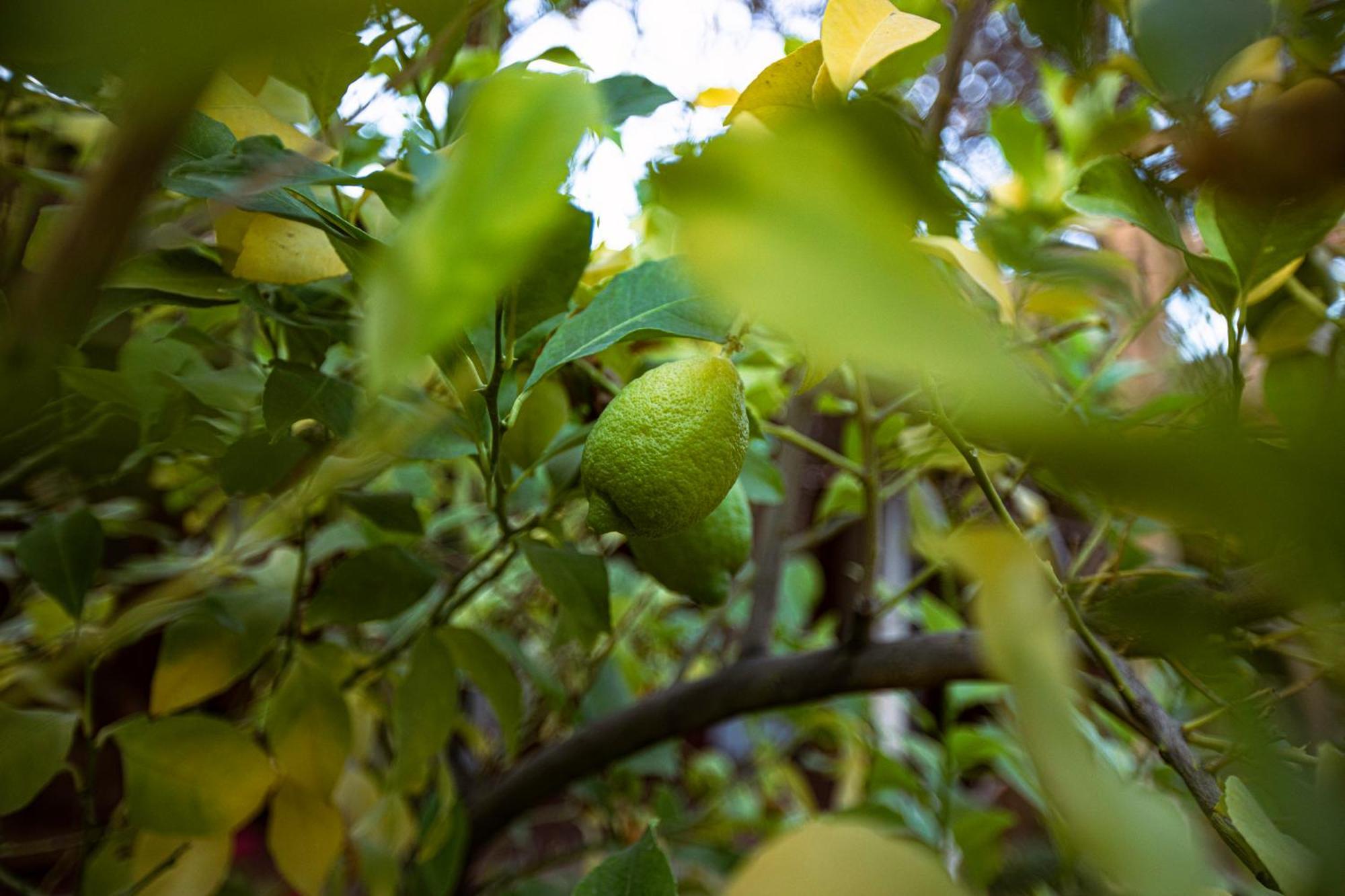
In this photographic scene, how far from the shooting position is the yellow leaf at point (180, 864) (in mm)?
399

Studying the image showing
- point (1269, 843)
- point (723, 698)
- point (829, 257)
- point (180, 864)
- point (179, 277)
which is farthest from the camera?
point (723, 698)

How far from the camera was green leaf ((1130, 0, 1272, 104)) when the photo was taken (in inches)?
8.9

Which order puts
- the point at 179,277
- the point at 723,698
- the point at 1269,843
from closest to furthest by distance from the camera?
the point at 1269,843, the point at 179,277, the point at 723,698

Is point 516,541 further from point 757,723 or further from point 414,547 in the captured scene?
point 757,723

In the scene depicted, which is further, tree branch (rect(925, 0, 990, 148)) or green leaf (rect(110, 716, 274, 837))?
tree branch (rect(925, 0, 990, 148))

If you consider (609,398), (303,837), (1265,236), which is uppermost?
(1265,236)

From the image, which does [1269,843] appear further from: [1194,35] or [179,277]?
[179,277]

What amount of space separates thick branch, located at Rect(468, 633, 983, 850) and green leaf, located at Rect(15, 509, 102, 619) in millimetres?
312

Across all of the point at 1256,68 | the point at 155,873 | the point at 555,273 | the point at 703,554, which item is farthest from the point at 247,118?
the point at 1256,68

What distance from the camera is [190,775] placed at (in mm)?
378

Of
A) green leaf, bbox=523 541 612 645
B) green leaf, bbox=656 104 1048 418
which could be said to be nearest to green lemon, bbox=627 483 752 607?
green leaf, bbox=523 541 612 645

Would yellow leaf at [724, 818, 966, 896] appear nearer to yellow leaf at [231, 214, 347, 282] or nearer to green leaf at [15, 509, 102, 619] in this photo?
yellow leaf at [231, 214, 347, 282]

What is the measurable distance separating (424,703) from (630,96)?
311mm

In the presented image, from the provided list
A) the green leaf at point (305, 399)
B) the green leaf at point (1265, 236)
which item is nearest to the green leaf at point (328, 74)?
the green leaf at point (305, 399)
